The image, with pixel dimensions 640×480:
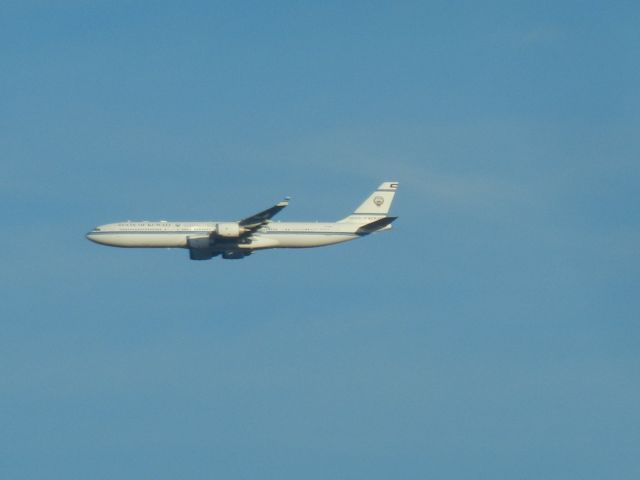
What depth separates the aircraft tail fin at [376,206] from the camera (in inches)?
5022

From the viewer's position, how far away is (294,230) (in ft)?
400

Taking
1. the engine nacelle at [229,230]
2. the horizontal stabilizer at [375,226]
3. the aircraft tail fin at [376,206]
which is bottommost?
the engine nacelle at [229,230]

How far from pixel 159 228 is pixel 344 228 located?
702 inches

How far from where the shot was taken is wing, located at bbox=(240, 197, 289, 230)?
111625mm

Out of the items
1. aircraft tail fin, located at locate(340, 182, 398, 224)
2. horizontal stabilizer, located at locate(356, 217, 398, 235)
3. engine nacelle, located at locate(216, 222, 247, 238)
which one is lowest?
engine nacelle, located at locate(216, 222, 247, 238)

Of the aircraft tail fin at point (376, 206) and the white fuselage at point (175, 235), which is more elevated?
the aircraft tail fin at point (376, 206)

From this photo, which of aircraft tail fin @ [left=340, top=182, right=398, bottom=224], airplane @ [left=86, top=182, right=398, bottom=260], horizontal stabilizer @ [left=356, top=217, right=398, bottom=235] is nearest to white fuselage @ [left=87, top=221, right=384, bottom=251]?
airplane @ [left=86, top=182, right=398, bottom=260]

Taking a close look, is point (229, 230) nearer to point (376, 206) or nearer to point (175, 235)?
point (175, 235)

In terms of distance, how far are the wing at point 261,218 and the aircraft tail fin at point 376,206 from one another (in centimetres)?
1421

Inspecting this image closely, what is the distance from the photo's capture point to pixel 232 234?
376ft

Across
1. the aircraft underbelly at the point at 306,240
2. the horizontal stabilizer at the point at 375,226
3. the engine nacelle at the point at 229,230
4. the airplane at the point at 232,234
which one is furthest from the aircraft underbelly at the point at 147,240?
the horizontal stabilizer at the point at 375,226

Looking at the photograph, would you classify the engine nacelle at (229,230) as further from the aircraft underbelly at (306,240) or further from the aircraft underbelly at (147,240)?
the aircraft underbelly at (306,240)

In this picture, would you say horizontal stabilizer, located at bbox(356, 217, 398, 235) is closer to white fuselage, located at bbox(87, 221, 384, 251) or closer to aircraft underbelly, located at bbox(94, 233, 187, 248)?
white fuselage, located at bbox(87, 221, 384, 251)

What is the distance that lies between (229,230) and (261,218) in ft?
10.0
